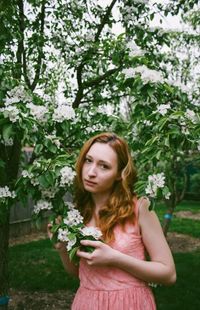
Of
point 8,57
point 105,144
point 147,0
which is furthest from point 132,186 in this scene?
point 147,0

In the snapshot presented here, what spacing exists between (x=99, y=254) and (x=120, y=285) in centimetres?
22

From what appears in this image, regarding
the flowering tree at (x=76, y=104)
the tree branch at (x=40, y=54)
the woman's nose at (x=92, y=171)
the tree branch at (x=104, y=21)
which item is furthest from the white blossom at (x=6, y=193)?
the tree branch at (x=104, y=21)

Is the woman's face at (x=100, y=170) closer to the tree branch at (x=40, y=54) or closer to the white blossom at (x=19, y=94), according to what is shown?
the white blossom at (x=19, y=94)

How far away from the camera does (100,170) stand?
2.03 meters

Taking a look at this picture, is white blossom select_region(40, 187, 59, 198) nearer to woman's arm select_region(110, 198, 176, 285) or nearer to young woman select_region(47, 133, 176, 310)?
young woman select_region(47, 133, 176, 310)

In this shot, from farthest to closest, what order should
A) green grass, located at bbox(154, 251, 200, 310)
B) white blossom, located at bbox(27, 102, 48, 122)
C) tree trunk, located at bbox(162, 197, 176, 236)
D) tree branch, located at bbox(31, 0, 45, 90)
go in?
1. tree trunk, located at bbox(162, 197, 176, 236)
2. green grass, located at bbox(154, 251, 200, 310)
3. tree branch, located at bbox(31, 0, 45, 90)
4. white blossom, located at bbox(27, 102, 48, 122)

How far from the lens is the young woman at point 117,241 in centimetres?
191

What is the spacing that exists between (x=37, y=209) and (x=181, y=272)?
4.69 metres

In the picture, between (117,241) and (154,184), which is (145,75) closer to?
(154,184)

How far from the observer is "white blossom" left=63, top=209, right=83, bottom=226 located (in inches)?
80.0

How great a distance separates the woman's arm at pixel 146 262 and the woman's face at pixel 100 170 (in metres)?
0.19

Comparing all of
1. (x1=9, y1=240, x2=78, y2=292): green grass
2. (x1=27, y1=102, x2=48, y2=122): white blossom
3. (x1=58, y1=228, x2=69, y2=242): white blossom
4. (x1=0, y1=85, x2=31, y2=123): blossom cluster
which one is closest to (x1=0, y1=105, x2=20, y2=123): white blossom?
(x1=0, y1=85, x2=31, y2=123): blossom cluster

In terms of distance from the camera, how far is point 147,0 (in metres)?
4.34

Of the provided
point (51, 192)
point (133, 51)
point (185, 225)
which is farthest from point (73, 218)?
point (185, 225)
